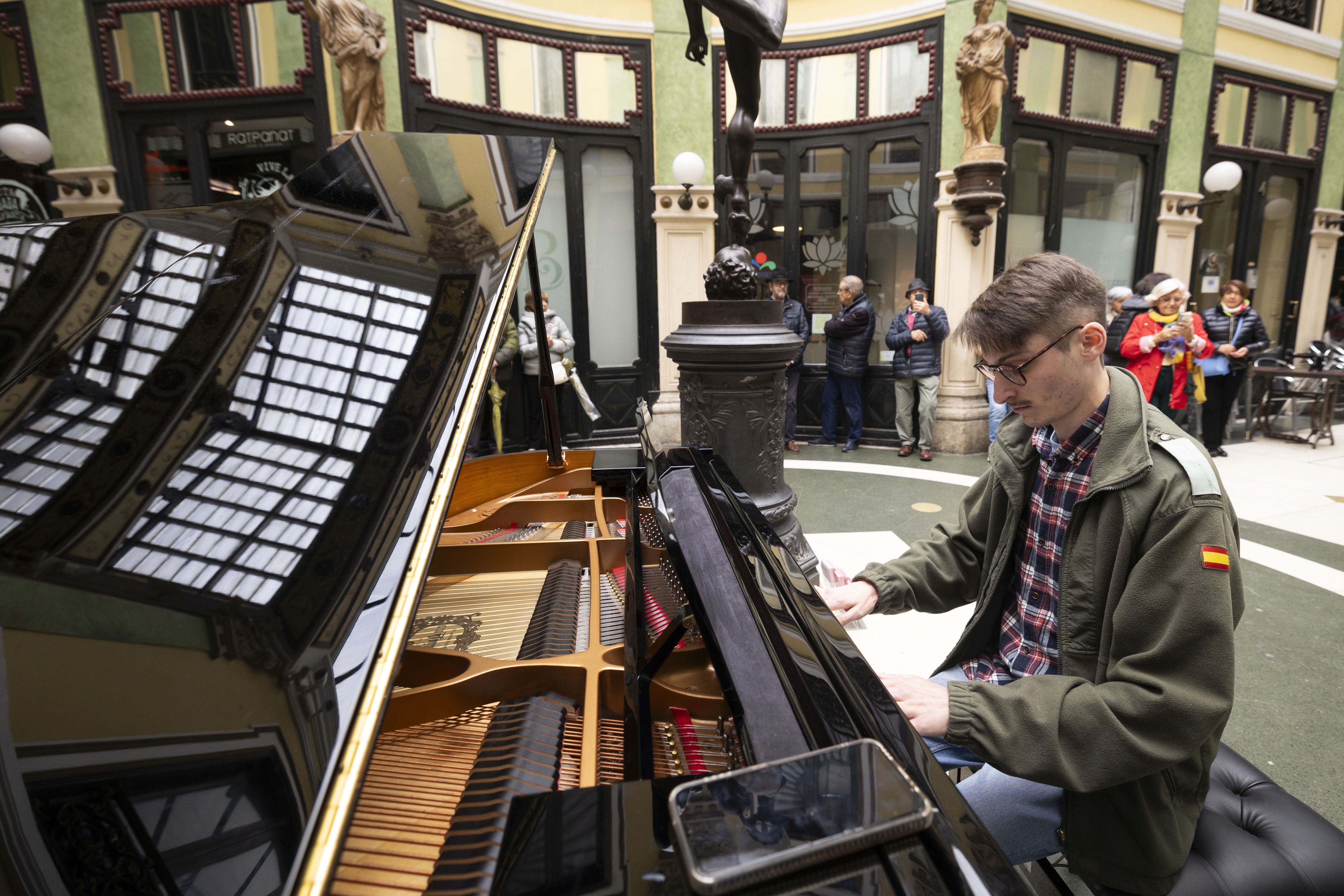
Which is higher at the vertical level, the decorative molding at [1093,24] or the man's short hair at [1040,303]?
the decorative molding at [1093,24]


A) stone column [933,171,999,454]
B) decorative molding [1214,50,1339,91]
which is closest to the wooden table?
stone column [933,171,999,454]

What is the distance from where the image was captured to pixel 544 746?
1153 millimetres

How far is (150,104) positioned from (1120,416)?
23.7 feet

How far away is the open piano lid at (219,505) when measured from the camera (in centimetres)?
54

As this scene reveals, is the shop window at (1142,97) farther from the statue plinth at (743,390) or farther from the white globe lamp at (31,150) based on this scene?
the white globe lamp at (31,150)

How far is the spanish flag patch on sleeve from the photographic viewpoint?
1.03 metres

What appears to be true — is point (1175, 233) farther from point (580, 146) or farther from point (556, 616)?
point (556, 616)

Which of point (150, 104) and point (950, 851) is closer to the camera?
point (950, 851)

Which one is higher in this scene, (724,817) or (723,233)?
(723,233)

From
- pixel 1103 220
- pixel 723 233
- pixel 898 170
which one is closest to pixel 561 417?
pixel 723 233

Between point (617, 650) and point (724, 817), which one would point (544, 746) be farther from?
point (724, 817)

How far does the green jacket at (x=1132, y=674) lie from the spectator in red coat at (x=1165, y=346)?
4.41 meters

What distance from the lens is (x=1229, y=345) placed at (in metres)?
5.98

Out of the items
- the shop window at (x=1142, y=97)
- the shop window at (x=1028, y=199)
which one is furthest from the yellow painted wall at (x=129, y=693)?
the shop window at (x=1142, y=97)
